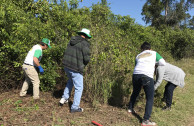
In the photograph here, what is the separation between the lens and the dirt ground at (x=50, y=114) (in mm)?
3143

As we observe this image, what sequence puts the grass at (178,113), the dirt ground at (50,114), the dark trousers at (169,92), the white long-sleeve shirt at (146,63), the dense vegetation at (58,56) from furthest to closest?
the dark trousers at (169,92), the dense vegetation at (58,56), the grass at (178,113), the white long-sleeve shirt at (146,63), the dirt ground at (50,114)

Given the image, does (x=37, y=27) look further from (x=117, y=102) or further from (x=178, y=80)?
(x=178, y=80)

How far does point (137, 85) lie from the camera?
362 cm

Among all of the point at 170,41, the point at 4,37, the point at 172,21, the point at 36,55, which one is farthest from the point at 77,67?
the point at 172,21

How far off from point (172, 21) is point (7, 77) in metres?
22.7

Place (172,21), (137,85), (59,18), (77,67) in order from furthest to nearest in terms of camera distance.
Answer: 1. (172,21)
2. (59,18)
3. (137,85)
4. (77,67)

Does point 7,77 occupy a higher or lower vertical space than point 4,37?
lower

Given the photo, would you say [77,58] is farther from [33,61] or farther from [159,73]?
[159,73]

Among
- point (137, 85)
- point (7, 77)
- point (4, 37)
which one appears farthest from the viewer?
point (7, 77)

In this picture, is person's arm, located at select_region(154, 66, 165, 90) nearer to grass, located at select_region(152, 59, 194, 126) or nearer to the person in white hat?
grass, located at select_region(152, 59, 194, 126)

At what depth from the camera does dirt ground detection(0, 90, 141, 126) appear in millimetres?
3143

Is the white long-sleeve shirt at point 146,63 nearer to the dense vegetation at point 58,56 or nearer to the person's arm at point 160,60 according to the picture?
the person's arm at point 160,60

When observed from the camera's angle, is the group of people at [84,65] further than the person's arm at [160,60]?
No

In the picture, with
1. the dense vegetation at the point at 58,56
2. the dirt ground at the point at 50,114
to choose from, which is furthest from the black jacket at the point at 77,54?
the dirt ground at the point at 50,114
